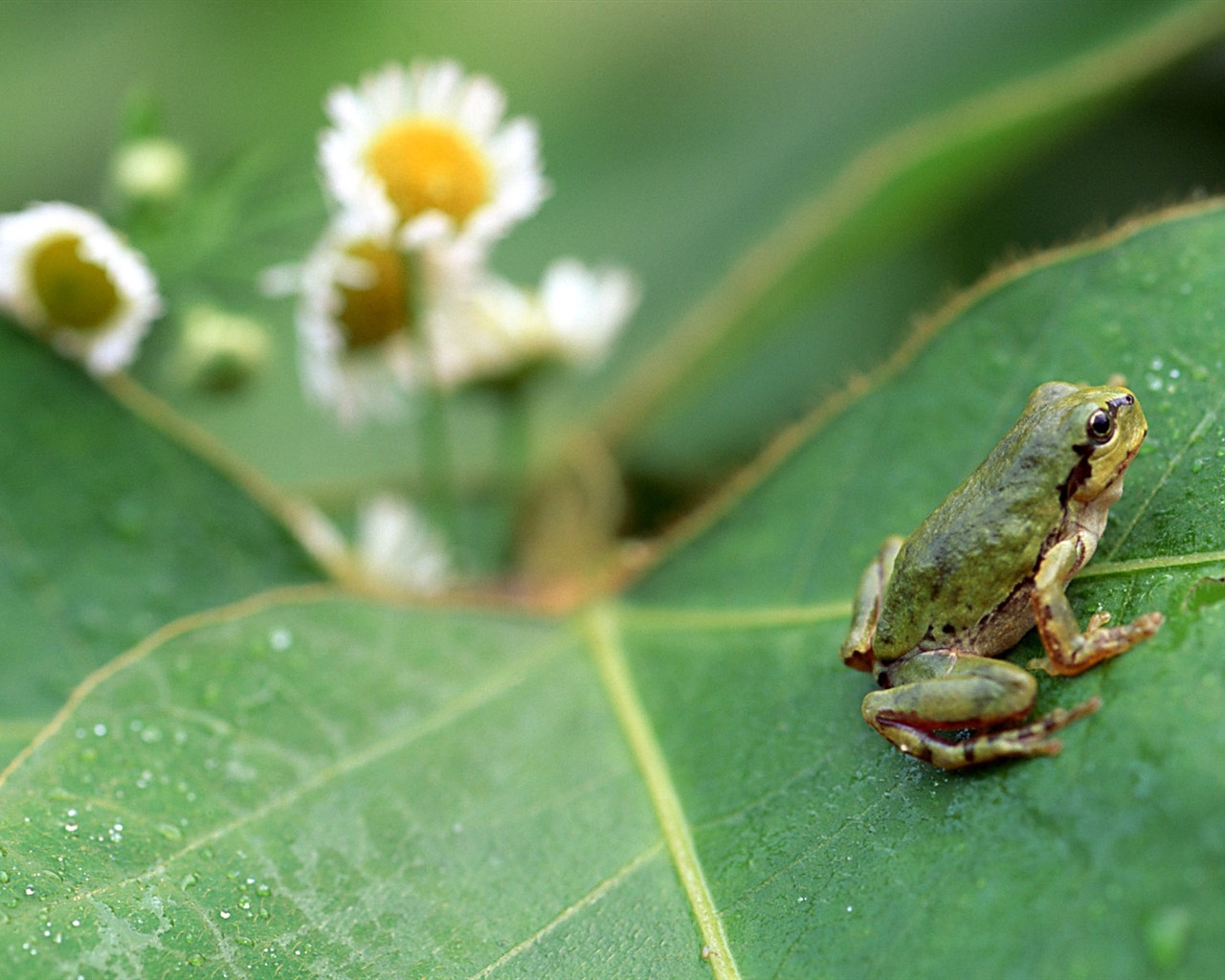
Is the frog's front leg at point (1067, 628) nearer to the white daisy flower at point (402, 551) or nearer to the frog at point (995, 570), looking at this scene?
the frog at point (995, 570)

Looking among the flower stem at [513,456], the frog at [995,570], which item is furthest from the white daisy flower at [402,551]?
the frog at [995,570]

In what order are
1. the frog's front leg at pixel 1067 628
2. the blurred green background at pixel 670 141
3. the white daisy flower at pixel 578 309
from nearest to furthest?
the frog's front leg at pixel 1067 628, the white daisy flower at pixel 578 309, the blurred green background at pixel 670 141

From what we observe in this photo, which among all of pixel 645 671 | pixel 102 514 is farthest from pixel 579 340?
pixel 102 514

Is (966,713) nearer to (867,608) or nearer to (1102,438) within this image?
(867,608)

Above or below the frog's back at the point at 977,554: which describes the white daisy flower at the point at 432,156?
above

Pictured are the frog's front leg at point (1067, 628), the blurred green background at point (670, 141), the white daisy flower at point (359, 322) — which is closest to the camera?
the frog's front leg at point (1067, 628)

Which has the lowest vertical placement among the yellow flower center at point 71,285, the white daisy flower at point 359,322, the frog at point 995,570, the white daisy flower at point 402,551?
the frog at point 995,570

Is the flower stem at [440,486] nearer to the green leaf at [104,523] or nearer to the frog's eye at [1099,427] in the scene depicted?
the green leaf at [104,523]

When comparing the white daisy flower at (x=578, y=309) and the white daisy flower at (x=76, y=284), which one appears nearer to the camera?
the white daisy flower at (x=76, y=284)
